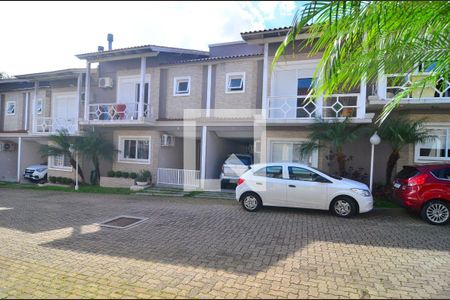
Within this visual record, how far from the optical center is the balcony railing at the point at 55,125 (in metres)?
15.7

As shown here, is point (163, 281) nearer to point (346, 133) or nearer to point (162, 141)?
point (346, 133)

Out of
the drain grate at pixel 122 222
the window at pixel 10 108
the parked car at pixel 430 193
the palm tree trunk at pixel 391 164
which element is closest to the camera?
the drain grate at pixel 122 222

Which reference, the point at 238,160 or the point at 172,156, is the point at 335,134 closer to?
the point at 238,160

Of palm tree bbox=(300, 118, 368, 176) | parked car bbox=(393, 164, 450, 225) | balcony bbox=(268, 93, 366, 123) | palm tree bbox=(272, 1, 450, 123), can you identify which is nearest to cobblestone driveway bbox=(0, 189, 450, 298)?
parked car bbox=(393, 164, 450, 225)

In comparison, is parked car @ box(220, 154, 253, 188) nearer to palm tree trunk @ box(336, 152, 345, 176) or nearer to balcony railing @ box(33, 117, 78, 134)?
palm tree trunk @ box(336, 152, 345, 176)

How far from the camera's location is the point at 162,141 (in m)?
14.2

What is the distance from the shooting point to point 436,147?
1031 centimetres

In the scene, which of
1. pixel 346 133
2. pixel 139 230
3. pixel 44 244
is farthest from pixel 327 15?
pixel 346 133

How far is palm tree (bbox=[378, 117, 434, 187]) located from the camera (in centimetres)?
932

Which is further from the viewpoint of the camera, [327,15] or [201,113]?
[201,113]

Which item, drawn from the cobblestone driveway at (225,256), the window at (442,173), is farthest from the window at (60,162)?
the window at (442,173)

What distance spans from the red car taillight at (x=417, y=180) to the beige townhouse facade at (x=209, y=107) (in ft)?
10.1

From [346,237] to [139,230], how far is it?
4.75 meters

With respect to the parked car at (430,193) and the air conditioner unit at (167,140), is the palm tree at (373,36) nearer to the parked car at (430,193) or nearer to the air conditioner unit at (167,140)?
the parked car at (430,193)
